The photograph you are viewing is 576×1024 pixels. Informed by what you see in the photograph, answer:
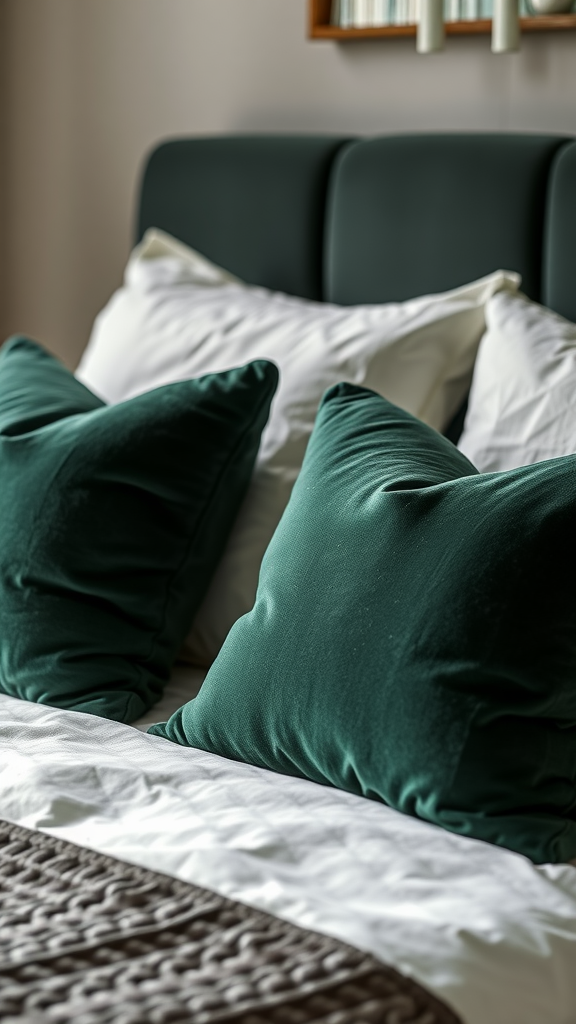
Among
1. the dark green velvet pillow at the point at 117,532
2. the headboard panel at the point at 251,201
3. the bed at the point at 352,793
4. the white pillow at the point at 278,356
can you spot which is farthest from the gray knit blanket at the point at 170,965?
the headboard panel at the point at 251,201

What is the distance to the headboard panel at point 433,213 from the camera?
173 cm

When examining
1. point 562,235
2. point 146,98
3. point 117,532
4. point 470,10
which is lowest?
point 117,532

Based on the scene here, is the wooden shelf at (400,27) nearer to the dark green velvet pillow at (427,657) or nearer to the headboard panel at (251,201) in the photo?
the headboard panel at (251,201)

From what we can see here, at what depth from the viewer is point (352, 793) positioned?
115cm

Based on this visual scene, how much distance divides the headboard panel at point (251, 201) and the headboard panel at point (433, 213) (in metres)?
0.04

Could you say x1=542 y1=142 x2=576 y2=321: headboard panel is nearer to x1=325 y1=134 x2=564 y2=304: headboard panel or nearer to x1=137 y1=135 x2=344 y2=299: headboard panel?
x1=325 y1=134 x2=564 y2=304: headboard panel

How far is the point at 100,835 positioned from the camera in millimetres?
1053

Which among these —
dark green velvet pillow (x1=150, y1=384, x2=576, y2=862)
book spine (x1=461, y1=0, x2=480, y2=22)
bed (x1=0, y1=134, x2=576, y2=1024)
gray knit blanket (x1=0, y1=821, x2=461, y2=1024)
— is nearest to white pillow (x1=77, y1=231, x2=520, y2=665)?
bed (x1=0, y1=134, x2=576, y2=1024)

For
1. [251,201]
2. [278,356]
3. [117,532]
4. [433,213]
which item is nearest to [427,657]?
[117,532]

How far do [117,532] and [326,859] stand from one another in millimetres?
554

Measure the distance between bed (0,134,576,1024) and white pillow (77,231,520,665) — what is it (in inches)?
2.1

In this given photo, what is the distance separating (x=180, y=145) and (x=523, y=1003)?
1.66 m

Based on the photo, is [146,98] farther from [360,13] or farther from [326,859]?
[326,859]

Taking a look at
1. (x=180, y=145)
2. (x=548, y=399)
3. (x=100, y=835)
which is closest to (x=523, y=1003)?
(x=100, y=835)
